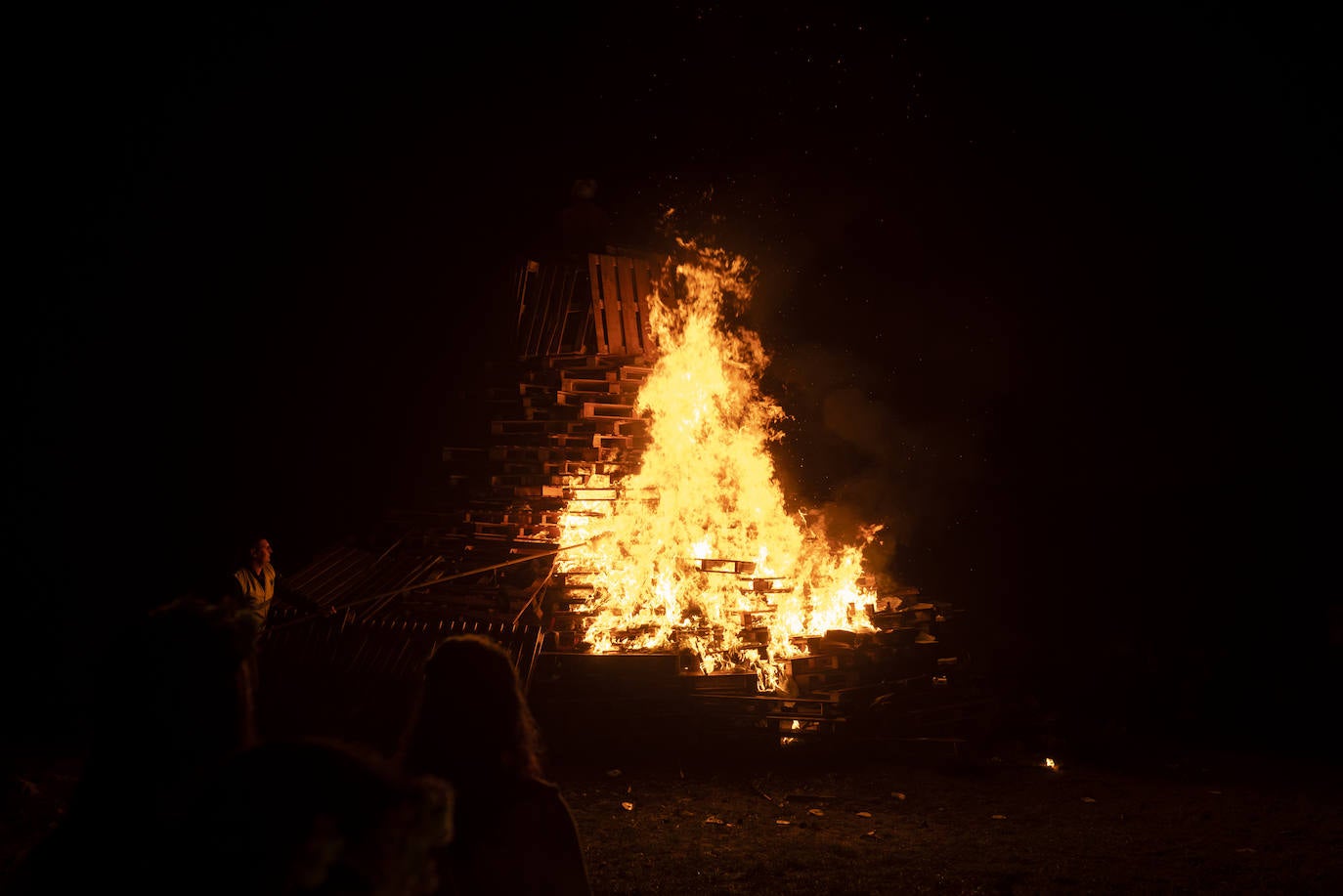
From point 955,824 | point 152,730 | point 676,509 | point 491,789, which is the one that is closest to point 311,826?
point 152,730

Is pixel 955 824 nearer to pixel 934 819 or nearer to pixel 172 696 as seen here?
pixel 934 819

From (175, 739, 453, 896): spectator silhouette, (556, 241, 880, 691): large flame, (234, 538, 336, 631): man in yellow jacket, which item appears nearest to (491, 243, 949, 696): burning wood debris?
(556, 241, 880, 691): large flame

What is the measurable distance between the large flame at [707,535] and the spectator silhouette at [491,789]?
698 centimetres

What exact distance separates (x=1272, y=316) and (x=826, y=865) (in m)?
11.6

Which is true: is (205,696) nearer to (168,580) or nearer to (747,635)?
(747,635)

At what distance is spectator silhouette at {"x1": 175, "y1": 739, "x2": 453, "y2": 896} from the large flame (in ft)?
26.4

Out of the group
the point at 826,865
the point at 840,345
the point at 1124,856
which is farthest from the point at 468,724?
the point at 840,345

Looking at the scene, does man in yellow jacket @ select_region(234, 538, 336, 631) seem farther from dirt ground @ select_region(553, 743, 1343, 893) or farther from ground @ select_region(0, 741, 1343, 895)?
dirt ground @ select_region(553, 743, 1343, 893)

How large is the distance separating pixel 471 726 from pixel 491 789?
21 centimetres

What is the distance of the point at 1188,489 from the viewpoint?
42.7ft

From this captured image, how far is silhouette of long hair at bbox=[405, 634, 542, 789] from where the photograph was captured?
9.21 ft

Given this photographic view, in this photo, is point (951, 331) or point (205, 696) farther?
point (951, 331)

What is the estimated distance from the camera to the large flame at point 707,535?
1002 cm

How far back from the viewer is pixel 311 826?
65.4 inches
